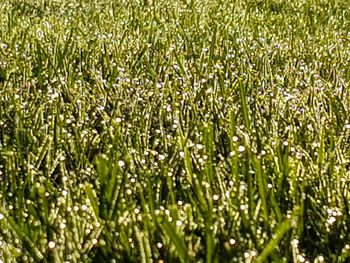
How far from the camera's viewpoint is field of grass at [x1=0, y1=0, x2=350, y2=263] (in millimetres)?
1628

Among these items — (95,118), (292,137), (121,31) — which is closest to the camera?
(292,137)

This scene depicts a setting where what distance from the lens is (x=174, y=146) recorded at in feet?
7.27

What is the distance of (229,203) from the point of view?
1.76m

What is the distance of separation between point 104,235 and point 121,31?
2.86 meters

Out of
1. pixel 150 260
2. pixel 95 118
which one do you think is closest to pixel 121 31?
pixel 95 118

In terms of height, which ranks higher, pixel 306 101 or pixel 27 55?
pixel 27 55

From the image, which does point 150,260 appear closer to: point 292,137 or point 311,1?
point 292,137

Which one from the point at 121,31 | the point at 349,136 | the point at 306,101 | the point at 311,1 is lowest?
the point at 349,136

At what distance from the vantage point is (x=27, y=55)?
11.6ft

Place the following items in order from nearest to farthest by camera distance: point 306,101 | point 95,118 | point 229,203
Answer: point 229,203 < point 95,118 < point 306,101

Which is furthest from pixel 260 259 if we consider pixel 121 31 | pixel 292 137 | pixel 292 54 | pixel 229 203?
pixel 121 31

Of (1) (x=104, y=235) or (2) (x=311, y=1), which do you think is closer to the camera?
(1) (x=104, y=235)

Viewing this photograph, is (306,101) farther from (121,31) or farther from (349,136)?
(121,31)

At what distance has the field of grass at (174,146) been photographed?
1.63 metres
